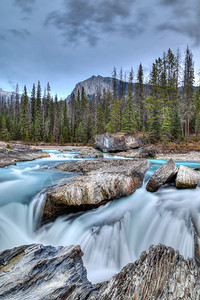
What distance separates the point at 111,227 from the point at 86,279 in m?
2.22

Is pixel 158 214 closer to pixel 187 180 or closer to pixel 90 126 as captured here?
pixel 187 180

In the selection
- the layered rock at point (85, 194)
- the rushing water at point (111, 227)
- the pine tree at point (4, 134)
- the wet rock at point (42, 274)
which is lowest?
the rushing water at point (111, 227)

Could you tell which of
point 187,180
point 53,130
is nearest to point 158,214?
point 187,180

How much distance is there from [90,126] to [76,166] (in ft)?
129

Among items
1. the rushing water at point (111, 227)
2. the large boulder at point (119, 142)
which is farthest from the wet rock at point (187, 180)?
the large boulder at point (119, 142)

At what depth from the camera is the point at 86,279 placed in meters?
2.39

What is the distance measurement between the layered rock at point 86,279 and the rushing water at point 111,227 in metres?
1.26

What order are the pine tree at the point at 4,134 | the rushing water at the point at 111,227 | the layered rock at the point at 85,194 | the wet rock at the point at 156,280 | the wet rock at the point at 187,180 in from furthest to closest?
the pine tree at the point at 4,134 < the wet rock at the point at 187,180 < the layered rock at the point at 85,194 < the rushing water at the point at 111,227 < the wet rock at the point at 156,280

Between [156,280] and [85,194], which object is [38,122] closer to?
[85,194]

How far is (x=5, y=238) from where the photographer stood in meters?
4.21

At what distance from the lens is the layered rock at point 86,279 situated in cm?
196

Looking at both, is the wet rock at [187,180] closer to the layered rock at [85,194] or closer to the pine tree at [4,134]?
the layered rock at [85,194]

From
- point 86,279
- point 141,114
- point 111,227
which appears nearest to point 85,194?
point 111,227

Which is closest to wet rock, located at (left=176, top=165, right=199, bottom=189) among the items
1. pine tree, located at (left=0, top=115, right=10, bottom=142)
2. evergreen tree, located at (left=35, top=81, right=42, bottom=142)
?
evergreen tree, located at (left=35, top=81, right=42, bottom=142)
